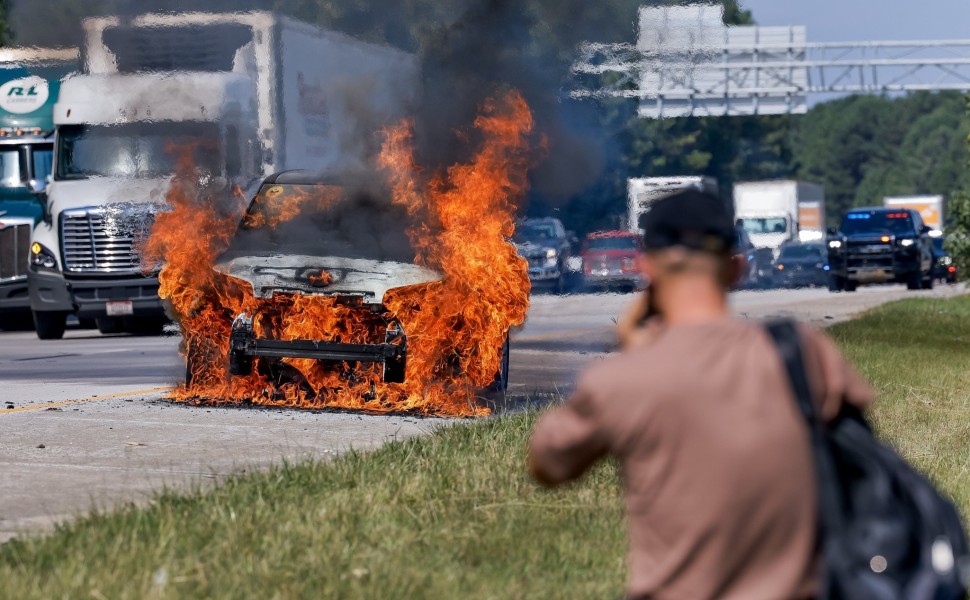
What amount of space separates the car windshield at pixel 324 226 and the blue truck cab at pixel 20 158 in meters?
11.1

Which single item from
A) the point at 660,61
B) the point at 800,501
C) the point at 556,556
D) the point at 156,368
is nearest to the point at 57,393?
the point at 156,368

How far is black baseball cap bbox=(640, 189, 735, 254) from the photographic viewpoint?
323 cm

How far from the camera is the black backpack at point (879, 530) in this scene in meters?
3.11

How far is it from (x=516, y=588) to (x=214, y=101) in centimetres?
1447

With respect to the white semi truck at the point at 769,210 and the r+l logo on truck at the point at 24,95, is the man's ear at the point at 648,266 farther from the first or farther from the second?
the white semi truck at the point at 769,210

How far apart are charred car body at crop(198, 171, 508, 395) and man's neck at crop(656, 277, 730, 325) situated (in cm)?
846

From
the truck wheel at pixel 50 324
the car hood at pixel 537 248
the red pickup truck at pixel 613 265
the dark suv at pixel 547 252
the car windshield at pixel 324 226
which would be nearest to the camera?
the car windshield at pixel 324 226

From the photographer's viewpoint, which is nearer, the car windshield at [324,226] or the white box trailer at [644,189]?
the car windshield at [324,226]

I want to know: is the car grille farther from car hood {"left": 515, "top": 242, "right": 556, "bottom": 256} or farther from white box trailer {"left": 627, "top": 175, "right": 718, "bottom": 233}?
white box trailer {"left": 627, "top": 175, "right": 718, "bottom": 233}

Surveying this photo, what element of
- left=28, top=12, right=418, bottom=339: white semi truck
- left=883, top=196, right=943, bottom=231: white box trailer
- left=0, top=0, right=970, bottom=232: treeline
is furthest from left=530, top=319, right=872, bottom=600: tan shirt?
left=883, top=196, right=943, bottom=231: white box trailer

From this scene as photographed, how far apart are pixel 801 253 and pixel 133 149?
32.2 m

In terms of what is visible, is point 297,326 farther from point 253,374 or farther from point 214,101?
point 214,101

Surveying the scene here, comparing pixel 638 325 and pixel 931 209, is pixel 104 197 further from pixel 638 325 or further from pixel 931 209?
pixel 931 209

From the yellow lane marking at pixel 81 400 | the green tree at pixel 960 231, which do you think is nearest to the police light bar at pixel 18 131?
the yellow lane marking at pixel 81 400
